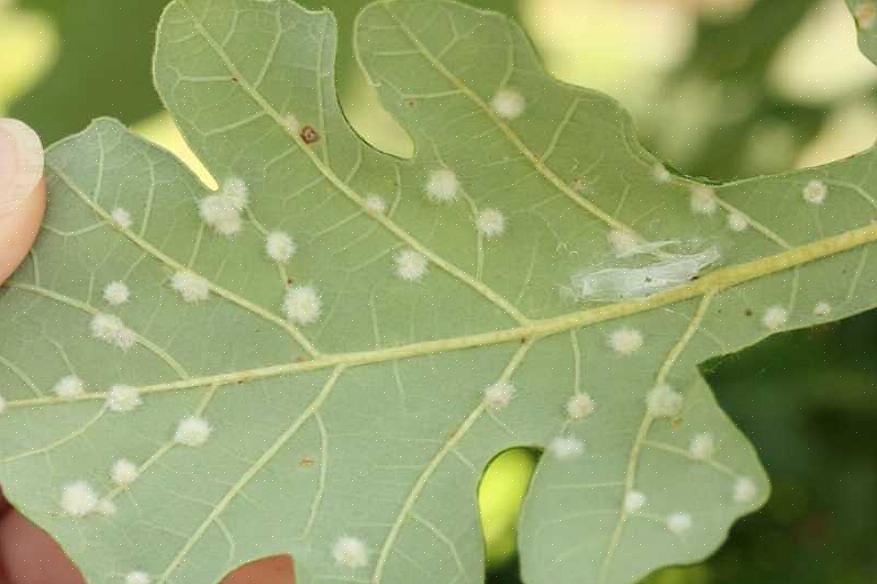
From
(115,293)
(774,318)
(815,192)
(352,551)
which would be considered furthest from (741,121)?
(115,293)

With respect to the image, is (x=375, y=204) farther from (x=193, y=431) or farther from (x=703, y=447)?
(x=703, y=447)

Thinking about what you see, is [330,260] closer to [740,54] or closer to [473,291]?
[473,291]

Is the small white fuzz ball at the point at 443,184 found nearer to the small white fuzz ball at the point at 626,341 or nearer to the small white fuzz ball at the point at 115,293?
the small white fuzz ball at the point at 626,341

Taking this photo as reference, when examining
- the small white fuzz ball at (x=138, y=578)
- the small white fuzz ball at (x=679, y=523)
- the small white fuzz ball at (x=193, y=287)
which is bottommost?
the small white fuzz ball at (x=138, y=578)

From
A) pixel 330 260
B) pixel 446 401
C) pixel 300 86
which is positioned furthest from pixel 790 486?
pixel 300 86

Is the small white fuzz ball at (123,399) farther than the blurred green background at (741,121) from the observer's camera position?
No

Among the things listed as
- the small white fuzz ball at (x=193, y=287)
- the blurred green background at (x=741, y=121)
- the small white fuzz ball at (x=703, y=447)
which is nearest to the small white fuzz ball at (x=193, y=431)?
the small white fuzz ball at (x=193, y=287)
